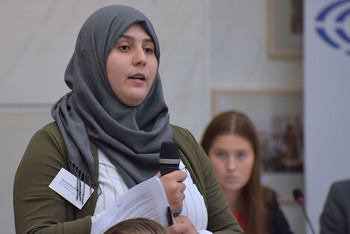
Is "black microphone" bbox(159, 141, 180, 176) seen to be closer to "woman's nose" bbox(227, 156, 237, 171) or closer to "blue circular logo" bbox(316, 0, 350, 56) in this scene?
"woman's nose" bbox(227, 156, 237, 171)

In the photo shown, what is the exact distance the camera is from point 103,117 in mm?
1630

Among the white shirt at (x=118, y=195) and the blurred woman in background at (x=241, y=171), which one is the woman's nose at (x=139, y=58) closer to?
the white shirt at (x=118, y=195)

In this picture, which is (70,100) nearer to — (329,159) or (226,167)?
(226,167)

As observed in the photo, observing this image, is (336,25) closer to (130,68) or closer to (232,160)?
(232,160)

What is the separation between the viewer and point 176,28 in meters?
3.62

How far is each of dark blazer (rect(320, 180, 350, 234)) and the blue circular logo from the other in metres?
1.42

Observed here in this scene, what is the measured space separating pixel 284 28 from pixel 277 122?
70 cm

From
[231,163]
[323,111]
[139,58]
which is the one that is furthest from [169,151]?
[323,111]

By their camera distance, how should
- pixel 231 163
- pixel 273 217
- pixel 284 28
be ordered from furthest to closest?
pixel 284 28 < pixel 273 217 < pixel 231 163

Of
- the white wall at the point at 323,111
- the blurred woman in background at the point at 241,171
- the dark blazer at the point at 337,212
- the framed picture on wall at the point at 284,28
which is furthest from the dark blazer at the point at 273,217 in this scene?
the framed picture on wall at the point at 284,28

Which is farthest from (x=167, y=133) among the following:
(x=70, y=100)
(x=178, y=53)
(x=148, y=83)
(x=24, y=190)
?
(x=178, y=53)

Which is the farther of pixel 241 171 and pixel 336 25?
pixel 336 25

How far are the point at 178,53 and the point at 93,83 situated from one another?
1.98 m

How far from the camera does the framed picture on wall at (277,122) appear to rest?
4645mm
